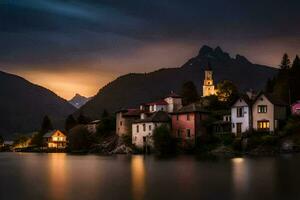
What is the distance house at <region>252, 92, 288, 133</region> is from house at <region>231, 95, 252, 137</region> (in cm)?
98

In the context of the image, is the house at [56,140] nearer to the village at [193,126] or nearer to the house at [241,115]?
the village at [193,126]

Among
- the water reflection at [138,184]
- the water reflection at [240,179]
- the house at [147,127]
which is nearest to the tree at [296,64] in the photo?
the house at [147,127]

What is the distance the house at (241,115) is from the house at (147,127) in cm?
1509

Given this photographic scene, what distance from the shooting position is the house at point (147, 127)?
105500 millimetres

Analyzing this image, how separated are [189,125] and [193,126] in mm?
993

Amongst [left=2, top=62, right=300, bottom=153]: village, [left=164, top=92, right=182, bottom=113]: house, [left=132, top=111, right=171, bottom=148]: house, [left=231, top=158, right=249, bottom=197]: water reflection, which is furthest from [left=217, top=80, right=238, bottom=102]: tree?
[left=231, top=158, right=249, bottom=197]: water reflection

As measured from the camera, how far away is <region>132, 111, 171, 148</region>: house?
346 feet

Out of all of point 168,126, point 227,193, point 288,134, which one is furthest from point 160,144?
point 227,193

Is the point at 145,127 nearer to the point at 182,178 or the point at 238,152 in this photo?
the point at 238,152

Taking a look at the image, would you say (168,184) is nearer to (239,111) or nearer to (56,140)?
(239,111)

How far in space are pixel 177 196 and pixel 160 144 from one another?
61.4m

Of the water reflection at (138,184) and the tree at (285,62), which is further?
the tree at (285,62)

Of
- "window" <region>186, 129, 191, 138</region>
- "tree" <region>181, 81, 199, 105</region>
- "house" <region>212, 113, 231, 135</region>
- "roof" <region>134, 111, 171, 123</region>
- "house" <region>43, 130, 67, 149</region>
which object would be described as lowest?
"house" <region>43, 130, 67, 149</region>

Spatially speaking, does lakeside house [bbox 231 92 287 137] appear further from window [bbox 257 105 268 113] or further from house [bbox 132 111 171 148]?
house [bbox 132 111 171 148]
